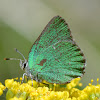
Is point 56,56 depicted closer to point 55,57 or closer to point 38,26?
point 55,57

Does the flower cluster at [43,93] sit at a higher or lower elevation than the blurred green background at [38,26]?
lower

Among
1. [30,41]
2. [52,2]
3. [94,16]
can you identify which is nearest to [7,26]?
[30,41]

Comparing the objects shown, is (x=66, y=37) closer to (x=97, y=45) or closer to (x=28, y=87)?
(x=28, y=87)

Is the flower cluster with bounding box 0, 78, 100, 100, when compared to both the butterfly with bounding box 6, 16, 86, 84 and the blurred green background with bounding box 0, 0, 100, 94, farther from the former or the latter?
the blurred green background with bounding box 0, 0, 100, 94

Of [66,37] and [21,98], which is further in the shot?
[66,37]

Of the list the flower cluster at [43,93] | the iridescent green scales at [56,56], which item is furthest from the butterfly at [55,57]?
the flower cluster at [43,93]

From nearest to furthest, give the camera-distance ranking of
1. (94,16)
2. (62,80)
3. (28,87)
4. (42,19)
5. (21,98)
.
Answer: (21,98) < (28,87) < (62,80) < (42,19) < (94,16)

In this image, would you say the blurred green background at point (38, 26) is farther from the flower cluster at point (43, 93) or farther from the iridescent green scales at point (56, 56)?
the flower cluster at point (43, 93)
